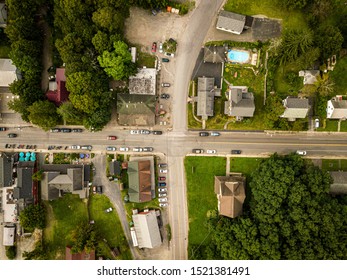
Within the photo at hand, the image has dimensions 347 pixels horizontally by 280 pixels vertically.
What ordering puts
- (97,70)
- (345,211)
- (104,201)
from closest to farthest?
(345,211)
(97,70)
(104,201)

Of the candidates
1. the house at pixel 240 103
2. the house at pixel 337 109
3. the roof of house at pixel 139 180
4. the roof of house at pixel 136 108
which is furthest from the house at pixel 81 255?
the house at pixel 337 109

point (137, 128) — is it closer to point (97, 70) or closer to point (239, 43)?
point (97, 70)

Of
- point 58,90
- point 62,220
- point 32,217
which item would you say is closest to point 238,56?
point 58,90

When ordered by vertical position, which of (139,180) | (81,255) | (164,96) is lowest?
(81,255)

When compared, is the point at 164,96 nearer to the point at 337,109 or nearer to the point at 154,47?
the point at 154,47

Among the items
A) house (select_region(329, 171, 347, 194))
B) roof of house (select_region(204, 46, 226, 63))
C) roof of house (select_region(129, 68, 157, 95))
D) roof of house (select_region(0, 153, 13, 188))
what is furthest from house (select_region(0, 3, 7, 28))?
house (select_region(329, 171, 347, 194))

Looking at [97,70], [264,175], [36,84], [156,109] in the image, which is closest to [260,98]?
[264,175]
